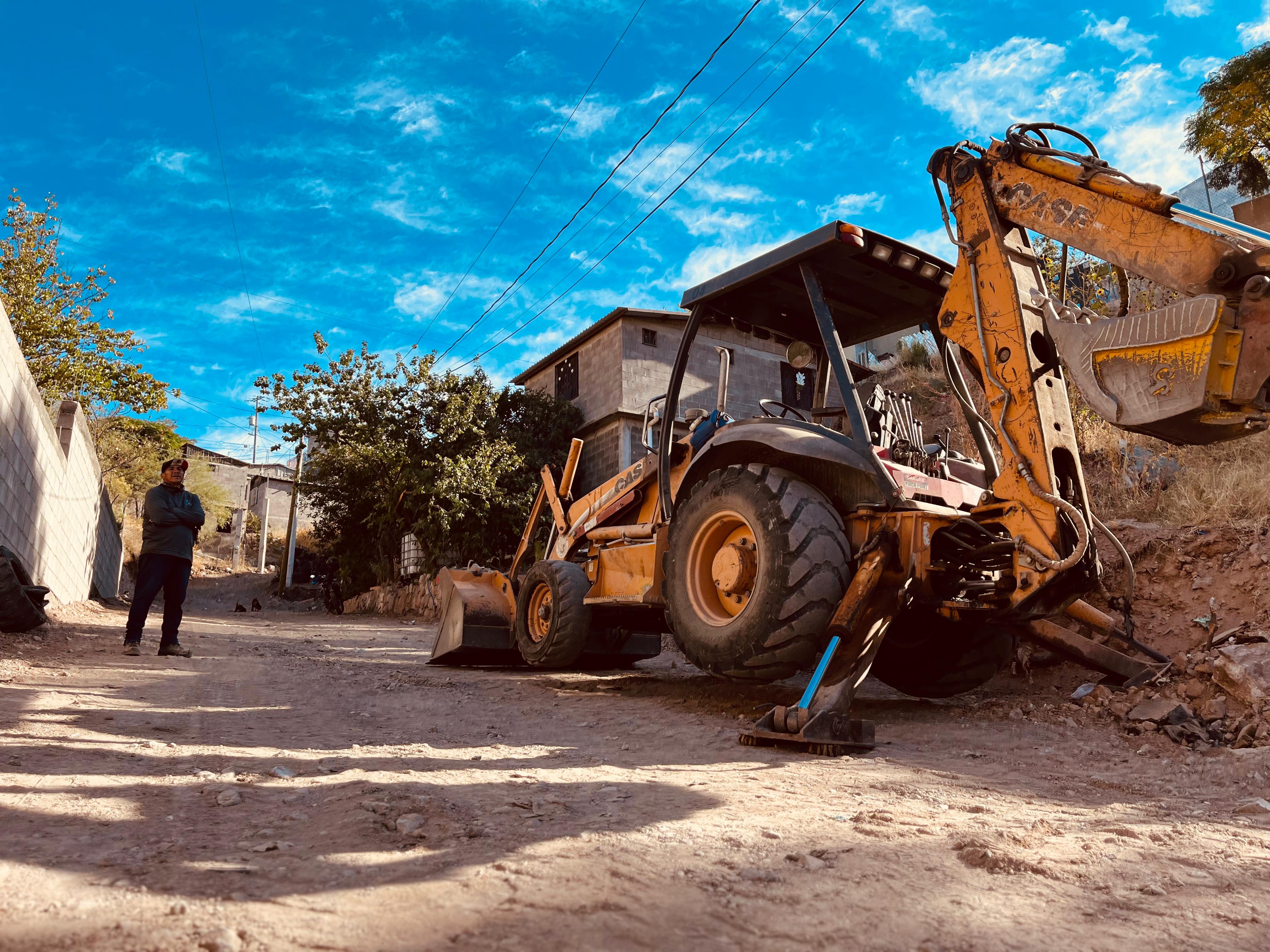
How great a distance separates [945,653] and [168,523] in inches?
244

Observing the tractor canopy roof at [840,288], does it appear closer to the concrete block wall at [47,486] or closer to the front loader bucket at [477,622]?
the front loader bucket at [477,622]

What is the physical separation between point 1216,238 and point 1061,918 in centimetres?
270

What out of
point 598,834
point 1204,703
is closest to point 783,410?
point 1204,703

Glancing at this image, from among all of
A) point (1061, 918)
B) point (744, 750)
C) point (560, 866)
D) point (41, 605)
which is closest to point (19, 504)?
point (41, 605)

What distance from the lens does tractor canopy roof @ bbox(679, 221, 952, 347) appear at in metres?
4.79

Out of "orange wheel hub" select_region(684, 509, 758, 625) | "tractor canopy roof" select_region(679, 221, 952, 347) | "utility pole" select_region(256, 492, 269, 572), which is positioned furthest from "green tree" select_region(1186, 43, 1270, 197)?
"utility pole" select_region(256, 492, 269, 572)

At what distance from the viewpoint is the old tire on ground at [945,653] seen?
207 inches

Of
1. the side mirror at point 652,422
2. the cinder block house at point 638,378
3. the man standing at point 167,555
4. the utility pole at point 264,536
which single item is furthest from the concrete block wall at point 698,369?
the utility pole at point 264,536

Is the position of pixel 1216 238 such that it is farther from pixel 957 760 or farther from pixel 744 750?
pixel 744 750

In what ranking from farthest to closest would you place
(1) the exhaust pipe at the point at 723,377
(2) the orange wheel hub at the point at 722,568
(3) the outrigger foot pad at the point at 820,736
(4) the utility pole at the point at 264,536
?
(4) the utility pole at the point at 264,536, (1) the exhaust pipe at the point at 723,377, (2) the orange wheel hub at the point at 722,568, (3) the outrigger foot pad at the point at 820,736

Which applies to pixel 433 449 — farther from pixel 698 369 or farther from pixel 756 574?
pixel 756 574

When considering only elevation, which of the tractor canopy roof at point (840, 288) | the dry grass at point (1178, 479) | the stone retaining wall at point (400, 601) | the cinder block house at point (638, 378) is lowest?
the stone retaining wall at point (400, 601)

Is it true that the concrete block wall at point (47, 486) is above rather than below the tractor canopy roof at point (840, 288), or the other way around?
below

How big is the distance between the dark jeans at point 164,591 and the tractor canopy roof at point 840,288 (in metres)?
4.93
